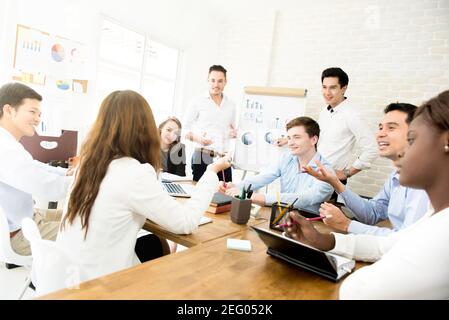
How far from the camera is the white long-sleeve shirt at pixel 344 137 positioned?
312 centimetres

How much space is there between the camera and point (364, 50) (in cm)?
405

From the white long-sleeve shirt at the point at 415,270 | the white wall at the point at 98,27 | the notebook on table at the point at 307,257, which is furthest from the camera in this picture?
Result: the white wall at the point at 98,27

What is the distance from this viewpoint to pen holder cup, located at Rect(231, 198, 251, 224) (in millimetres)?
1536

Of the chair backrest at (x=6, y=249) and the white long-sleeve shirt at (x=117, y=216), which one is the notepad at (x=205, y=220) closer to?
the white long-sleeve shirt at (x=117, y=216)

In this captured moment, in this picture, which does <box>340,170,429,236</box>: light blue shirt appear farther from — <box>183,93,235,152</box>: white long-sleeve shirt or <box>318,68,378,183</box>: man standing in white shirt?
<box>183,93,235,152</box>: white long-sleeve shirt

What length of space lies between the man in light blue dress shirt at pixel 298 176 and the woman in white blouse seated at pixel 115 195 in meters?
0.79

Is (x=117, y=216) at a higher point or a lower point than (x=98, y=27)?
lower

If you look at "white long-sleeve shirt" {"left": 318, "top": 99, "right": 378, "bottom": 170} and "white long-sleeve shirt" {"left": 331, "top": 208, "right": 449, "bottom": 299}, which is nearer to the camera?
"white long-sleeve shirt" {"left": 331, "top": 208, "right": 449, "bottom": 299}

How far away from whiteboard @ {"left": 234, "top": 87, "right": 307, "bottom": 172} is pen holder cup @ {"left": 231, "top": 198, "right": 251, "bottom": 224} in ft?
7.59

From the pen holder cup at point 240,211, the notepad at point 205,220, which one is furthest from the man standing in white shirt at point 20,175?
the pen holder cup at point 240,211

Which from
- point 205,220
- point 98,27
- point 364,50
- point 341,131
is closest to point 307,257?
point 205,220

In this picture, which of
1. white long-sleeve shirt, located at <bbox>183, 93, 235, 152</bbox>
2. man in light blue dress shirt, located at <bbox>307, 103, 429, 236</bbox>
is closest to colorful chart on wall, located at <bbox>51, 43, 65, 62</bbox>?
white long-sleeve shirt, located at <bbox>183, 93, 235, 152</bbox>

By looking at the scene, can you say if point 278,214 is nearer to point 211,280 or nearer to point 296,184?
point 211,280

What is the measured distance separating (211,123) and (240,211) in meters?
2.40
